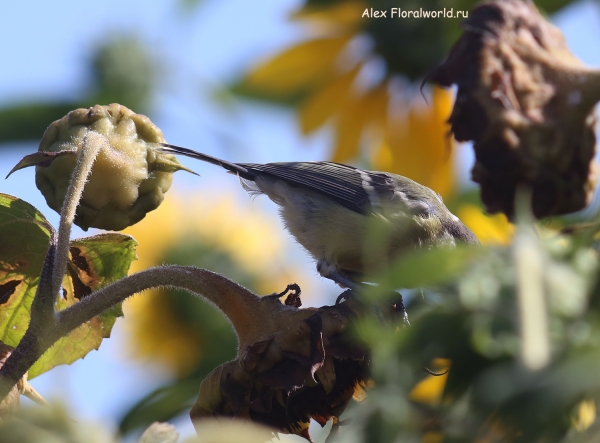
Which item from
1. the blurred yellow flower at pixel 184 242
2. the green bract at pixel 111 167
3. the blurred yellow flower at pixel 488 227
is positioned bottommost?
the blurred yellow flower at pixel 184 242

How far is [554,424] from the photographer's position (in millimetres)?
887

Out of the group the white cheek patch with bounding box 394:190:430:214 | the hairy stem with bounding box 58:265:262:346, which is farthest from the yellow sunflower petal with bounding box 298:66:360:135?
the hairy stem with bounding box 58:265:262:346

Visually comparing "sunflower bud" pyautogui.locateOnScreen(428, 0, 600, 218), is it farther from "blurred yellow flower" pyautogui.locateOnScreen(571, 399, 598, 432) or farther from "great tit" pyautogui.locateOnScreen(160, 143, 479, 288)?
"great tit" pyautogui.locateOnScreen(160, 143, 479, 288)

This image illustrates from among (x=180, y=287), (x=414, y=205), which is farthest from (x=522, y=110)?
(x=414, y=205)

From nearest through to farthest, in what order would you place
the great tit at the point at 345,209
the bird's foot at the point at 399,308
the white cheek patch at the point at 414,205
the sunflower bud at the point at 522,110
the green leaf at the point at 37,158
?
1. the sunflower bud at the point at 522,110
2. the bird's foot at the point at 399,308
3. the green leaf at the point at 37,158
4. the great tit at the point at 345,209
5. the white cheek patch at the point at 414,205

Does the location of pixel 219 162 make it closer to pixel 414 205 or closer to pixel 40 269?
pixel 414 205

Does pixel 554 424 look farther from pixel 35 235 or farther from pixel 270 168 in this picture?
pixel 270 168

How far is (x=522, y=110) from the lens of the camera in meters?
1.61

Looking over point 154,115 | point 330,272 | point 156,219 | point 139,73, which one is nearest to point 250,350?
point 330,272

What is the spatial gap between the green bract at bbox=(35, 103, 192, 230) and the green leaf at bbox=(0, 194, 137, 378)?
0.26 feet

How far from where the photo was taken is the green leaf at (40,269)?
2309mm

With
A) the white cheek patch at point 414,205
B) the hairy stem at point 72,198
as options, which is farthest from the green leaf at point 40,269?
the white cheek patch at point 414,205

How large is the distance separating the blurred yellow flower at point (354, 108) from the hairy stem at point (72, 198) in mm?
2340

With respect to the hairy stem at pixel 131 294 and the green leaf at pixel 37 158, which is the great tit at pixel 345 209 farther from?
the hairy stem at pixel 131 294
